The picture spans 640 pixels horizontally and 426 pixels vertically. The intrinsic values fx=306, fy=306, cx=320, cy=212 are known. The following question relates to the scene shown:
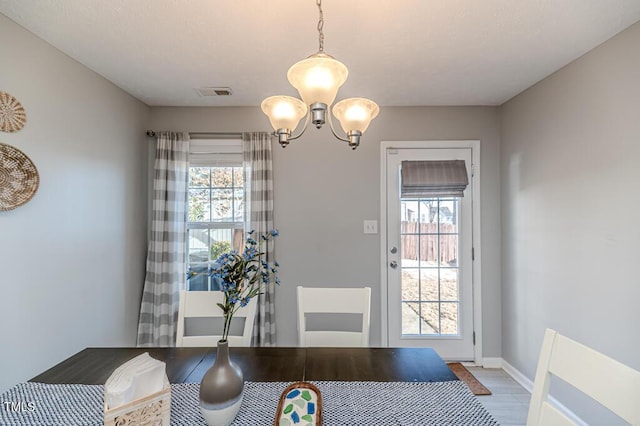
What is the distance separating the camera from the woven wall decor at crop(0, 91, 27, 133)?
1.61m

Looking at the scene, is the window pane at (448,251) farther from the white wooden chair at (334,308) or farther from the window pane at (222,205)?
the window pane at (222,205)

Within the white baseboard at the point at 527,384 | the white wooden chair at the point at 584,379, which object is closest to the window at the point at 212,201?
the white wooden chair at the point at 584,379

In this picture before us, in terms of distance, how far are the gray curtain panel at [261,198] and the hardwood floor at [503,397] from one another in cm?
179

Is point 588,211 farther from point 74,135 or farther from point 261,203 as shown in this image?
point 74,135

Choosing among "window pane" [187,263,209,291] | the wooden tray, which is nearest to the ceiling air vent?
"window pane" [187,263,209,291]

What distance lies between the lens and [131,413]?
0.76 meters

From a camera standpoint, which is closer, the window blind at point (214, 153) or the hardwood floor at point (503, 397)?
the hardwood floor at point (503, 397)

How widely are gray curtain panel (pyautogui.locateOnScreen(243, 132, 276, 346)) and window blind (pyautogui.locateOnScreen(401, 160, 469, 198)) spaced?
1.25 meters

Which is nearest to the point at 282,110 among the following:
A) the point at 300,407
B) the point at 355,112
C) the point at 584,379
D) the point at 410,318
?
the point at 355,112

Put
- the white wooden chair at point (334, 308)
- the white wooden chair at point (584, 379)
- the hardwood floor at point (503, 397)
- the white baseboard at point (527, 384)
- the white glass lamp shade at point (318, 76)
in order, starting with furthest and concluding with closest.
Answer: the hardwood floor at point (503, 397)
the white baseboard at point (527, 384)
the white wooden chair at point (334, 308)
the white glass lamp shade at point (318, 76)
the white wooden chair at point (584, 379)

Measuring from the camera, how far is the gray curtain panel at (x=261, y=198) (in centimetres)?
275

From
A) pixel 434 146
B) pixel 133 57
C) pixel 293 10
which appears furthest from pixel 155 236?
pixel 434 146

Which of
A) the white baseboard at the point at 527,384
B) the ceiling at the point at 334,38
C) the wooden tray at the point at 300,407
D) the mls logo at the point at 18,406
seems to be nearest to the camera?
the wooden tray at the point at 300,407

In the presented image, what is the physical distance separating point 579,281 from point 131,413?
8.15 ft
